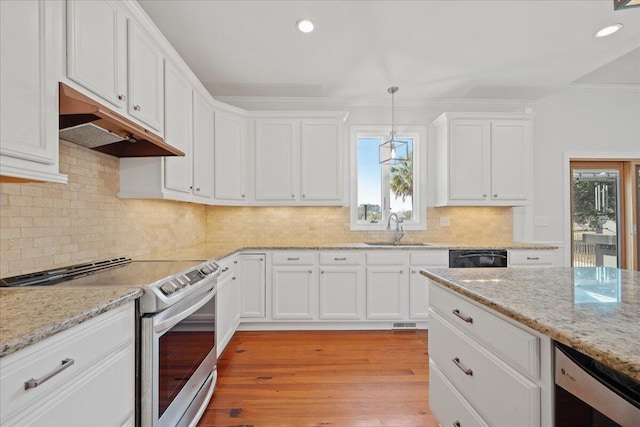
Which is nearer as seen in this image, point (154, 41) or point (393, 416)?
point (393, 416)

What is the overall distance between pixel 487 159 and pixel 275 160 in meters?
2.48

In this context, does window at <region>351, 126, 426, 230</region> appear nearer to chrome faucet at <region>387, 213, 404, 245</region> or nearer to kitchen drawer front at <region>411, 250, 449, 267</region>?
chrome faucet at <region>387, 213, 404, 245</region>

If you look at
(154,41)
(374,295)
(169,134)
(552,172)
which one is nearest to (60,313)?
(169,134)

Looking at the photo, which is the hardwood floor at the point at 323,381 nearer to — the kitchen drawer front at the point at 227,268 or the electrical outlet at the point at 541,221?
the kitchen drawer front at the point at 227,268

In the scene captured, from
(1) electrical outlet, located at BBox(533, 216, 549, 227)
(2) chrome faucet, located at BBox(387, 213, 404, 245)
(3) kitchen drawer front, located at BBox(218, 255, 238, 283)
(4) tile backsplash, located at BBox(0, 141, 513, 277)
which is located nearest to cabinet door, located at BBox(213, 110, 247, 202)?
(4) tile backsplash, located at BBox(0, 141, 513, 277)

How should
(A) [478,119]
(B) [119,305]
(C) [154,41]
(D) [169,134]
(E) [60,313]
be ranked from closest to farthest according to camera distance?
(E) [60,313] < (B) [119,305] < (C) [154,41] < (D) [169,134] < (A) [478,119]

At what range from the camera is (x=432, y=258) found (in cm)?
317

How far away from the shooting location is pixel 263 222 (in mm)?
3734

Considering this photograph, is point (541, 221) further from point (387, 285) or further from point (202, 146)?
point (202, 146)

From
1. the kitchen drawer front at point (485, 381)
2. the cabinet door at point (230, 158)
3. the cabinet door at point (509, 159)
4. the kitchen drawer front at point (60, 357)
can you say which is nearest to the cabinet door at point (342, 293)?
the cabinet door at point (230, 158)

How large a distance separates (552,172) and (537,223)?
68 cm

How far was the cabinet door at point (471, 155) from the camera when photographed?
3.49 meters

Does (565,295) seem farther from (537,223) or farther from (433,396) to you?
(537,223)

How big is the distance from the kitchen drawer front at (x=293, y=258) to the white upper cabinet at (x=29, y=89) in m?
2.12
